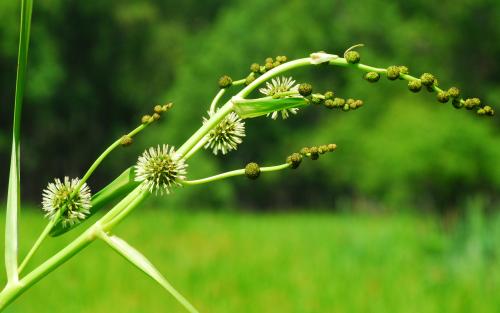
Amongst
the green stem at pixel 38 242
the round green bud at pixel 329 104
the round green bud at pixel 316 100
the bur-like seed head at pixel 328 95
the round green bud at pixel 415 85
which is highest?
the round green bud at pixel 415 85

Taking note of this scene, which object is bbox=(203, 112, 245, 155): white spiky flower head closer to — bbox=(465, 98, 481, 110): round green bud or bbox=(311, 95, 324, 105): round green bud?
bbox=(311, 95, 324, 105): round green bud

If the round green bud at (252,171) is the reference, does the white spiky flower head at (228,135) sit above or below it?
above

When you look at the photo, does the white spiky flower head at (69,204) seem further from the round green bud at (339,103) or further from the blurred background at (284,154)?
the blurred background at (284,154)

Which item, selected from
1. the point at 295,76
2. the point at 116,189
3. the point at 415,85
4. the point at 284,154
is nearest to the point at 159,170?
the point at 116,189

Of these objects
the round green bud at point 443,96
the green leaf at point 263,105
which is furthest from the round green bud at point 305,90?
the round green bud at point 443,96

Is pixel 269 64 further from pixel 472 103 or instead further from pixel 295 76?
pixel 295 76

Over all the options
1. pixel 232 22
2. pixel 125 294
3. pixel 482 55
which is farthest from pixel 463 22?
pixel 125 294
